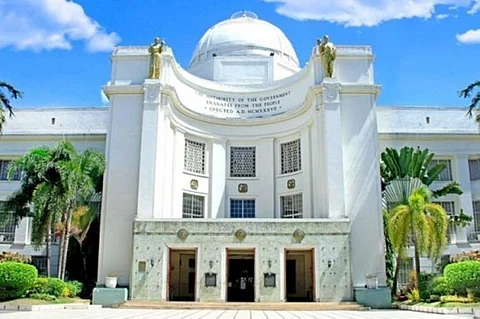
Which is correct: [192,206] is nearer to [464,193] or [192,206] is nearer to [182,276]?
[182,276]

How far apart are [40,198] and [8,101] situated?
437cm

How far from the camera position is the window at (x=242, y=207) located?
28500mm

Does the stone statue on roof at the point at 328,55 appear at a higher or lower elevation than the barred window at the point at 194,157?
higher

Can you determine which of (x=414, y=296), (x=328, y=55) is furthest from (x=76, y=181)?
(x=414, y=296)

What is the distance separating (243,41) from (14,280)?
20850 mm

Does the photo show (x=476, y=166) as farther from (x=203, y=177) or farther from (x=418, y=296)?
(x=203, y=177)

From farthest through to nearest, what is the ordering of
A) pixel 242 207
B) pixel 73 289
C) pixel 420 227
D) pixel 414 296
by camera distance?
1. pixel 242 207
2. pixel 73 289
3. pixel 414 296
4. pixel 420 227

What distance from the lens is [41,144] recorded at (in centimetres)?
3077

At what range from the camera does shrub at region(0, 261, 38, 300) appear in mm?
18906

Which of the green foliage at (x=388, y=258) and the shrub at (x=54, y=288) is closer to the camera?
the shrub at (x=54, y=288)

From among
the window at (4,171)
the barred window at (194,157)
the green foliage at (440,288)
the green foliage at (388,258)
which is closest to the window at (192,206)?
the barred window at (194,157)

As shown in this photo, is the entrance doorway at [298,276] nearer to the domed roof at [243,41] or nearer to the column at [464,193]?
the column at [464,193]

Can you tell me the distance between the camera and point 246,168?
29047 millimetres

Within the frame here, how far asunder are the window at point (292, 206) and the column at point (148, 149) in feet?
26.4
